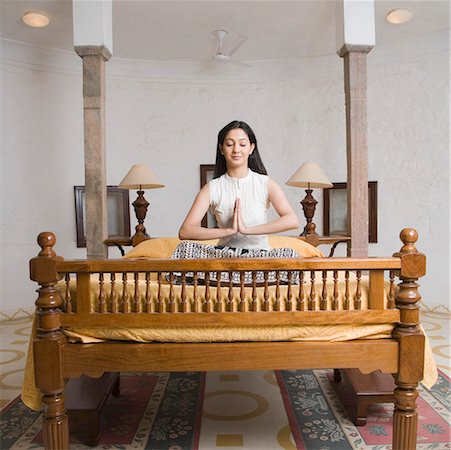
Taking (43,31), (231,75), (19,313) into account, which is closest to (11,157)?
(43,31)

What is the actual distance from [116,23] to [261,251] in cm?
376

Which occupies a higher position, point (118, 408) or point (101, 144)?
point (101, 144)

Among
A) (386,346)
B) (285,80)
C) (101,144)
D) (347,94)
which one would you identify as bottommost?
(386,346)

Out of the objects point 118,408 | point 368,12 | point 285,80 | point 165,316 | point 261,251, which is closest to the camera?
point 165,316

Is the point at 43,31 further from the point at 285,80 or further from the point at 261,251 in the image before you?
the point at 261,251

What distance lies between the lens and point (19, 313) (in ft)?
18.0

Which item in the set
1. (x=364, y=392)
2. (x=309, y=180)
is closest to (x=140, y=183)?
(x=309, y=180)

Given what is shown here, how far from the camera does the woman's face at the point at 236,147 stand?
241cm

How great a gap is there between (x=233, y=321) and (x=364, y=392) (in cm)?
108

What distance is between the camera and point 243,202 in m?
2.42

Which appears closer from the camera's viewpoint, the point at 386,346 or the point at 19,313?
the point at 386,346

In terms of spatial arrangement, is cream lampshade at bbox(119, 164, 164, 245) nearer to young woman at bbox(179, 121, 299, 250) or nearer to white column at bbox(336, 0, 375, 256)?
white column at bbox(336, 0, 375, 256)

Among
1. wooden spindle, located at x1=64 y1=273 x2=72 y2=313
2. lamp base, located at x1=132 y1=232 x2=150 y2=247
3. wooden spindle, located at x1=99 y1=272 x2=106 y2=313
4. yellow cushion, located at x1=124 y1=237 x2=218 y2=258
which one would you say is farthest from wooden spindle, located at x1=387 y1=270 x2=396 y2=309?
lamp base, located at x1=132 y1=232 x2=150 y2=247

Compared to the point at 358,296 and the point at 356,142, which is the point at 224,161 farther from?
the point at 356,142
